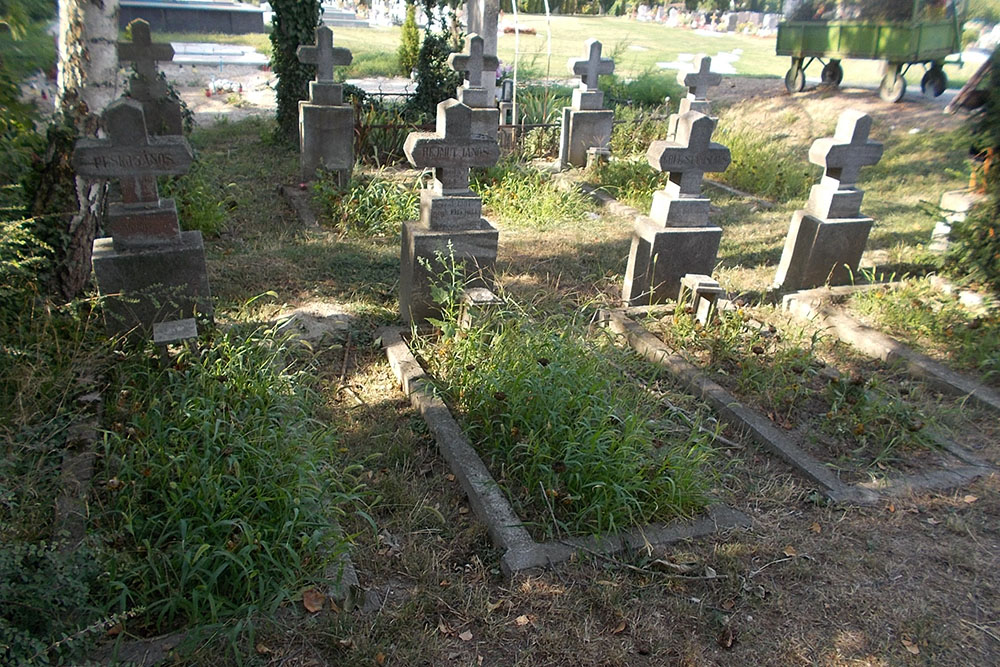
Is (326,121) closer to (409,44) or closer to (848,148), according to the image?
(848,148)

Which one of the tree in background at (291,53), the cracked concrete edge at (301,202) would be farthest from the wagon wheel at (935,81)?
the cracked concrete edge at (301,202)

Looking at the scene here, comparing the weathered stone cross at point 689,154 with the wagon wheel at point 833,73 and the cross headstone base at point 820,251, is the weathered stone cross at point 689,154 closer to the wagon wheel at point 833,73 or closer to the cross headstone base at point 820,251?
the cross headstone base at point 820,251

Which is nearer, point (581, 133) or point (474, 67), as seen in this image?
point (474, 67)

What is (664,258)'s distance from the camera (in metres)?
5.55

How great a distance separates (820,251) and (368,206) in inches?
165

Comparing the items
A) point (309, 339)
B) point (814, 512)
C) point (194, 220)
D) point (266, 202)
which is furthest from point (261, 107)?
point (814, 512)

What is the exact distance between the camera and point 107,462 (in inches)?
120

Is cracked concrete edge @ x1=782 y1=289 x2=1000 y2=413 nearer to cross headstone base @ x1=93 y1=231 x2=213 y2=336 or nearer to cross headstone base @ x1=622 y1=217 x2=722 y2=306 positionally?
cross headstone base @ x1=622 y1=217 x2=722 y2=306

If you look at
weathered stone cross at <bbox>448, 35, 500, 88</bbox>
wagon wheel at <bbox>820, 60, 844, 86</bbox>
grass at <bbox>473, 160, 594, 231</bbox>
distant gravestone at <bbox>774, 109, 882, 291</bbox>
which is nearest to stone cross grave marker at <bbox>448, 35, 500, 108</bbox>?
weathered stone cross at <bbox>448, 35, 500, 88</bbox>

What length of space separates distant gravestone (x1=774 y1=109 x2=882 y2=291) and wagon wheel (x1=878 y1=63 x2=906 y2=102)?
335 inches

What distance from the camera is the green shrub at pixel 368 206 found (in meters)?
7.11

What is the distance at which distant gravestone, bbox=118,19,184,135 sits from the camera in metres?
7.27

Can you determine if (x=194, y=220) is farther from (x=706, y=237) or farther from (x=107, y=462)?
(x=706, y=237)

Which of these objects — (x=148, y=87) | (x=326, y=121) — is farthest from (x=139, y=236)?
(x=326, y=121)
